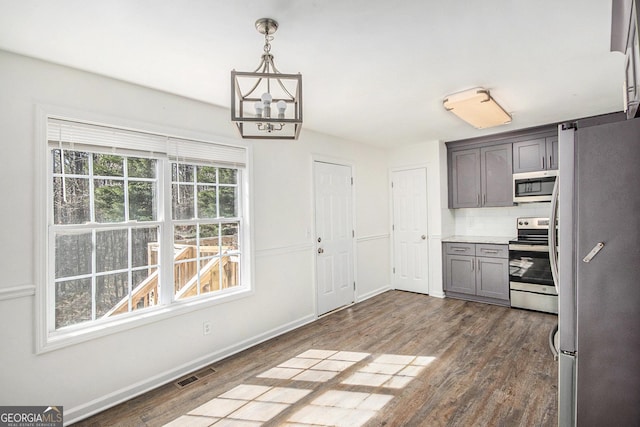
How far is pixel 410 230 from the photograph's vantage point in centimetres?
524

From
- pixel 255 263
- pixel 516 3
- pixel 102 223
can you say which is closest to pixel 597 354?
pixel 516 3

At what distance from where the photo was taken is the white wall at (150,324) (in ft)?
6.52

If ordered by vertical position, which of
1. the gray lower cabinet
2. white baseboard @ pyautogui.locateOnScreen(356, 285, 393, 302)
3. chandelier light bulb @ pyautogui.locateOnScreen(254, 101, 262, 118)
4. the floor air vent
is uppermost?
chandelier light bulb @ pyautogui.locateOnScreen(254, 101, 262, 118)

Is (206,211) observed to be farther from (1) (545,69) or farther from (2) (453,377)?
(1) (545,69)

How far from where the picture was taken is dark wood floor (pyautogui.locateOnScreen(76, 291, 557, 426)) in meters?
2.15

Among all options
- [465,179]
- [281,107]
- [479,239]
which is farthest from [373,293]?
[281,107]

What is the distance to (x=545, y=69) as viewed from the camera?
2426 mm

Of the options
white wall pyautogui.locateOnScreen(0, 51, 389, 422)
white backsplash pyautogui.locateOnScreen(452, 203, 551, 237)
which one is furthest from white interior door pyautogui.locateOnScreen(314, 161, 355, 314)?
white backsplash pyautogui.locateOnScreen(452, 203, 551, 237)

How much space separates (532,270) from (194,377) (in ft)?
13.5

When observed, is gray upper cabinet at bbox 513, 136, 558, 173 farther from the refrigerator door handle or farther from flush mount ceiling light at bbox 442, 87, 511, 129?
the refrigerator door handle

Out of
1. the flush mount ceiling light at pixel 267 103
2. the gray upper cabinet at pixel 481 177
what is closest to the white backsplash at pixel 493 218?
the gray upper cabinet at pixel 481 177

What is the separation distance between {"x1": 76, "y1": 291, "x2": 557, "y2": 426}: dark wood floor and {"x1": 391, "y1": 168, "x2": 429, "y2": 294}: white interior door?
2.87 ft

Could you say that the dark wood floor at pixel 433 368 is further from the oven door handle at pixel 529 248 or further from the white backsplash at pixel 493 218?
the white backsplash at pixel 493 218

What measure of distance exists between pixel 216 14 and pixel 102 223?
1.73 meters
